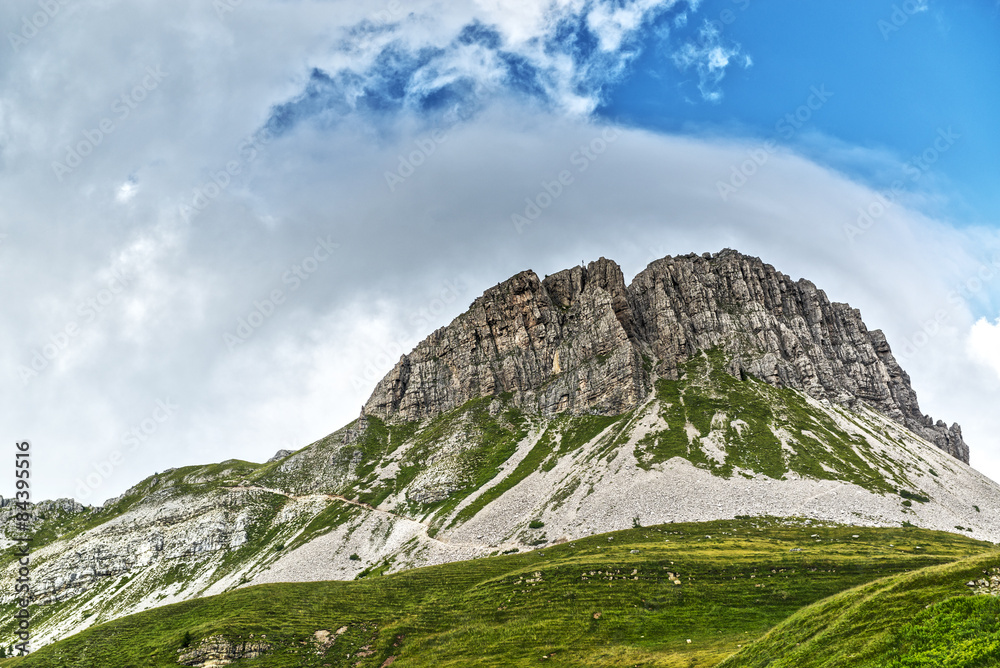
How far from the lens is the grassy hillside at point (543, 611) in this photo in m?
59.1

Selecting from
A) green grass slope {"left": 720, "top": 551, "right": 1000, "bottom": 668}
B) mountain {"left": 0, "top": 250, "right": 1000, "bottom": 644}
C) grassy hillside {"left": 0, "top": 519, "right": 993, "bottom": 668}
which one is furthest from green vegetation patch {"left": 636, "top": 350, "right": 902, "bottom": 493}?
green grass slope {"left": 720, "top": 551, "right": 1000, "bottom": 668}

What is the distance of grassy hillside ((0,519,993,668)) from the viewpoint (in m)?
59.1

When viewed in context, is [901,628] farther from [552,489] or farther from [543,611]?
[552,489]

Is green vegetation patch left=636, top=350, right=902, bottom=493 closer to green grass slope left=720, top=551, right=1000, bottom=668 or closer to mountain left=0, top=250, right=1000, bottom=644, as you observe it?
mountain left=0, top=250, right=1000, bottom=644

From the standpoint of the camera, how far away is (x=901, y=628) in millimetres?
26844

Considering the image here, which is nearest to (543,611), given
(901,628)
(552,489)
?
(901,628)

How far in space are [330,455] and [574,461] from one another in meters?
95.6

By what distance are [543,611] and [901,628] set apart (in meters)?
46.4

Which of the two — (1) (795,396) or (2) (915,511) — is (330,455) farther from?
(2) (915,511)

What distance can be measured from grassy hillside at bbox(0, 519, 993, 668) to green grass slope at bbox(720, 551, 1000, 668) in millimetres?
13174

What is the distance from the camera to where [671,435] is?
483 feet

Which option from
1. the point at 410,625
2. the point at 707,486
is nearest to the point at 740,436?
the point at 707,486

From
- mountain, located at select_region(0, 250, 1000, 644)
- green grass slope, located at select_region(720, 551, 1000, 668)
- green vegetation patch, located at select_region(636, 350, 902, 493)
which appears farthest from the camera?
green vegetation patch, located at select_region(636, 350, 902, 493)

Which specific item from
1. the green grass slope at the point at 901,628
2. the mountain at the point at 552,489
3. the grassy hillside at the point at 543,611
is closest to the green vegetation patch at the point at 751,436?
the mountain at the point at 552,489
